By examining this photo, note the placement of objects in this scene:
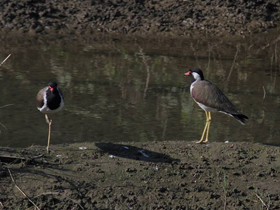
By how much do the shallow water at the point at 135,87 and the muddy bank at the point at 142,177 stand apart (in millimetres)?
1039

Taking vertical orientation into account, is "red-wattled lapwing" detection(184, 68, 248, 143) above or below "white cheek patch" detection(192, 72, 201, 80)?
below

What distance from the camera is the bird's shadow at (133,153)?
7.22m

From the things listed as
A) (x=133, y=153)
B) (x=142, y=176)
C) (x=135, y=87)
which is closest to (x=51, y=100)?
(x=133, y=153)

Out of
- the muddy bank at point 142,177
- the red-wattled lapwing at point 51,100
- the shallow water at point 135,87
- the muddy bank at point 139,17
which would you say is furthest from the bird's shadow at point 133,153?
the muddy bank at point 139,17

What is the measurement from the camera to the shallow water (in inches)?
345

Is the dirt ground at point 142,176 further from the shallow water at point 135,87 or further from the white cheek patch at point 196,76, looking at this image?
the white cheek patch at point 196,76

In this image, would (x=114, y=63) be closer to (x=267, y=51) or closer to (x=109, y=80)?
(x=109, y=80)

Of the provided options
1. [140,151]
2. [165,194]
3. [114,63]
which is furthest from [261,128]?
[114,63]

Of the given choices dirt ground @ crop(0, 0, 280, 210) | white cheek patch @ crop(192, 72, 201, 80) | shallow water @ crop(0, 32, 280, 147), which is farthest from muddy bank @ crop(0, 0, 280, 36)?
dirt ground @ crop(0, 0, 280, 210)

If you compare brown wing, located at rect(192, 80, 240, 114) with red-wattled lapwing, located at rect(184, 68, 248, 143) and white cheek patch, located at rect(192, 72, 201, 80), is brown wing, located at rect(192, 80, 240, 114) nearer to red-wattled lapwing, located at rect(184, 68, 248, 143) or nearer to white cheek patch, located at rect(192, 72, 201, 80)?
red-wattled lapwing, located at rect(184, 68, 248, 143)

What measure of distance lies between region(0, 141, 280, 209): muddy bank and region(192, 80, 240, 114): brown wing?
0.70 m

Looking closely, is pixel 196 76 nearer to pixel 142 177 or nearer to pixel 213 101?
pixel 213 101

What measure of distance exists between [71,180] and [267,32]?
966cm

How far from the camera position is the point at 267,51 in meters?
14.0
